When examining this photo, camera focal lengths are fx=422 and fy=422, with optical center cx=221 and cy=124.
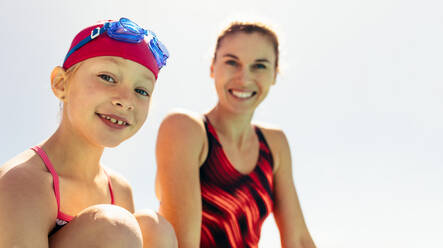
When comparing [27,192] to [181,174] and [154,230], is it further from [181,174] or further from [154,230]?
[181,174]

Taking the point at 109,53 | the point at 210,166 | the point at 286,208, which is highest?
the point at 109,53

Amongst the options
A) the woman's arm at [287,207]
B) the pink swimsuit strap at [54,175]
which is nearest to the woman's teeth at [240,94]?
the woman's arm at [287,207]

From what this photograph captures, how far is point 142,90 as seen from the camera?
2203mm

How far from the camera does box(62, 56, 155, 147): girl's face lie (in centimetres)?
206

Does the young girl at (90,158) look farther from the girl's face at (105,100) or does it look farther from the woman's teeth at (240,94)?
the woman's teeth at (240,94)

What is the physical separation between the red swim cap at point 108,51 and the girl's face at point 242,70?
1.24 m

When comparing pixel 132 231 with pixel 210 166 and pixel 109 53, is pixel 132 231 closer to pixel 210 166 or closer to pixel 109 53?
pixel 109 53

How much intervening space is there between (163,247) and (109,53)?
0.99m

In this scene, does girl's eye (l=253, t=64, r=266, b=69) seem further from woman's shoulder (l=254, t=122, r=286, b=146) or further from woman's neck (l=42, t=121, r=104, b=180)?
woman's neck (l=42, t=121, r=104, b=180)

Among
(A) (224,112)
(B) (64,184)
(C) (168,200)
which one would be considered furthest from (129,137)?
(A) (224,112)

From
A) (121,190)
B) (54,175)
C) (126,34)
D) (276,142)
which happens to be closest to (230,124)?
(276,142)

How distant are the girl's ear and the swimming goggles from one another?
10cm

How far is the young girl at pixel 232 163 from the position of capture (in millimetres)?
2883

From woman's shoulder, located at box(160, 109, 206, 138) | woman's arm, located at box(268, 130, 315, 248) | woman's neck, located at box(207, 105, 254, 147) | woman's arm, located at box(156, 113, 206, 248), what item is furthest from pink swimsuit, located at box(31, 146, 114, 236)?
woman's arm, located at box(268, 130, 315, 248)
